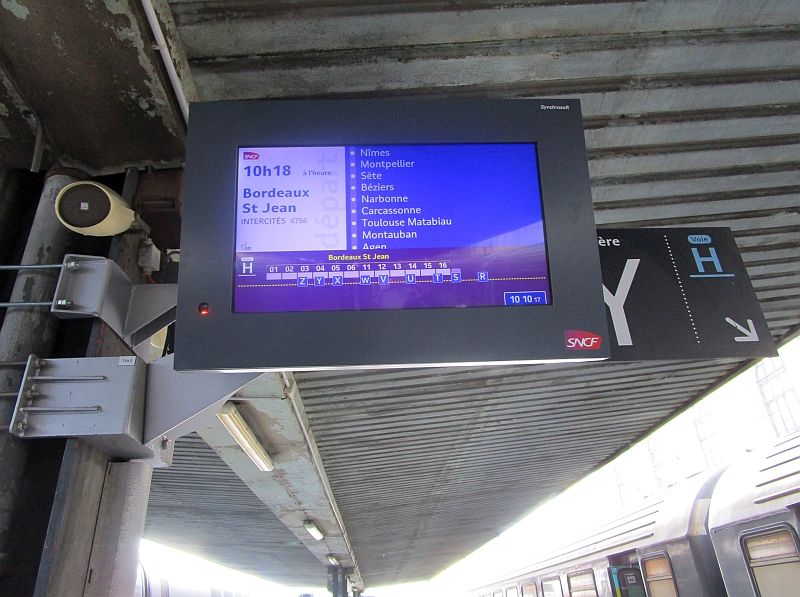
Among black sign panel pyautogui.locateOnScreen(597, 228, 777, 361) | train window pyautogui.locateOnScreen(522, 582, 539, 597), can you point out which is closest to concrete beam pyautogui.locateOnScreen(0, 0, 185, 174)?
black sign panel pyautogui.locateOnScreen(597, 228, 777, 361)

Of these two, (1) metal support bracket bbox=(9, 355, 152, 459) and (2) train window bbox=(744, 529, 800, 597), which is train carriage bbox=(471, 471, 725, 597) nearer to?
(2) train window bbox=(744, 529, 800, 597)

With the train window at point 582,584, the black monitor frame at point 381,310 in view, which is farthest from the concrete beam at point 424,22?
the train window at point 582,584

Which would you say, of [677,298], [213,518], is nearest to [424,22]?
[677,298]

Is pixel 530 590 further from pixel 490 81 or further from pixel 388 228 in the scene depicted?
pixel 388 228

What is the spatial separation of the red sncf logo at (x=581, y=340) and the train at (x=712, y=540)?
3225 mm

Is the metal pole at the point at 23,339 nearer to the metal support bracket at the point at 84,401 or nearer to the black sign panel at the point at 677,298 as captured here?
the metal support bracket at the point at 84,401

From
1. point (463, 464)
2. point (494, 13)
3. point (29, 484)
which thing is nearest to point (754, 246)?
point (494, 13)

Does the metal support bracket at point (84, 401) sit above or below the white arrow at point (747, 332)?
below

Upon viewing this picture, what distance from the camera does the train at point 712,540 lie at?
171 inches

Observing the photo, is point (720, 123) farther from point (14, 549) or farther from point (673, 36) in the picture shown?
point (14, 549)

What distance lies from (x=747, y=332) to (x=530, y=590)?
8584mm

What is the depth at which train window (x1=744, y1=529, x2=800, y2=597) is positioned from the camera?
416 centimetres

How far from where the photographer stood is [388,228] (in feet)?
7.02

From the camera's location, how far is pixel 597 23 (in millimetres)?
2680
